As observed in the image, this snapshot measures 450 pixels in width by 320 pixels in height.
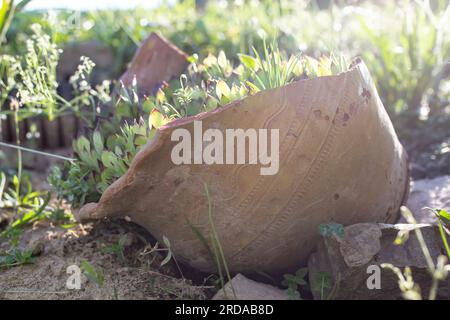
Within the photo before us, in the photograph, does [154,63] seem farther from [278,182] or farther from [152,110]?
[278,182]

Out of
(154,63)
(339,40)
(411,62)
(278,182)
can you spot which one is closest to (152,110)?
(278,182)

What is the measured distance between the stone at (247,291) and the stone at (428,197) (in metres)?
0.67

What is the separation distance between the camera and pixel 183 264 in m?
1.79

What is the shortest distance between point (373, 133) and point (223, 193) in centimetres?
48

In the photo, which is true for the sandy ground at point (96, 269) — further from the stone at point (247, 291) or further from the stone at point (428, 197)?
the stone at point (428, 197)

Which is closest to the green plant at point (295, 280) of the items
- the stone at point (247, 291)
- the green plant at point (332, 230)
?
the stone at point (247, 291)

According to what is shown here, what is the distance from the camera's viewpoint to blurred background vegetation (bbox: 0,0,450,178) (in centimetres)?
273

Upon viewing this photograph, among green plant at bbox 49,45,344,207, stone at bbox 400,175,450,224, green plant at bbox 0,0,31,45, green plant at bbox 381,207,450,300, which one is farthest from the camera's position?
stone at bbox 400,175,450,224

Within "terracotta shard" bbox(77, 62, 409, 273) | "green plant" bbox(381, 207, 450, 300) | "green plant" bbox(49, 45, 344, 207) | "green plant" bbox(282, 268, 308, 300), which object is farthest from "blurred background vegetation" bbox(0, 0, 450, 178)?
"green plant" bbox(381, 207, 450, 300)

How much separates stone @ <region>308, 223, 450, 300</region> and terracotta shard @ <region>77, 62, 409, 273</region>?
10cm

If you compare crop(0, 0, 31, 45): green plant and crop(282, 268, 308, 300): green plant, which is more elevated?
crop(0, 0, 31, 45): green plant

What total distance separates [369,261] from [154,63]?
4.43ft

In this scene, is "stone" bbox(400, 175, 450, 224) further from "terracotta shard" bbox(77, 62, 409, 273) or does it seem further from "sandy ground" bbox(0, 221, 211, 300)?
"sandy ground" bbox(0, 221, 211, 300)
